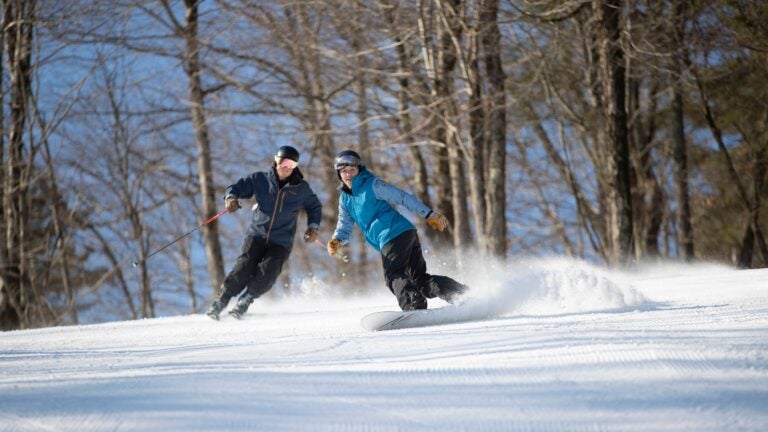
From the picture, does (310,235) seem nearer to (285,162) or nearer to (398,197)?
(285,162)

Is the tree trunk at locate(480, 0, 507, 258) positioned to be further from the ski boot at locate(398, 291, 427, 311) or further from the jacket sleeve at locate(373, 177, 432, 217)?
the ski boot at locate(398, 291, 427, 311)

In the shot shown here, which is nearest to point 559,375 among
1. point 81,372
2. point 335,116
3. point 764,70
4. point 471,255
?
point 81,372

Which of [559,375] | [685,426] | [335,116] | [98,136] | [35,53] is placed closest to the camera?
[685,426]

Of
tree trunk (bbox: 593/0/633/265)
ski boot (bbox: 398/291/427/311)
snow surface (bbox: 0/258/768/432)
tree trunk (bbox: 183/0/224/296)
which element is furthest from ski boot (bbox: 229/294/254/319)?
tree trunk (bbox: 183/0/224/296)

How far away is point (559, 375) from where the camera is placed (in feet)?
9.52

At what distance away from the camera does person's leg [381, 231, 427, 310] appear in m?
5.88

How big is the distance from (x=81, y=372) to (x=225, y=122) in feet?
40.3

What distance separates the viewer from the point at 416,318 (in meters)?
5.34

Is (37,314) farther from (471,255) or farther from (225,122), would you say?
(471,255)

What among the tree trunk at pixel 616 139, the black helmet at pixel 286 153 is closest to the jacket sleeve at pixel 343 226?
the black helmet at pixel 286 153

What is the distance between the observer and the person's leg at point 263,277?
25.0ft

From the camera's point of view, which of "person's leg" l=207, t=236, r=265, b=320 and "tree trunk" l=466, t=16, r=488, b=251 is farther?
"tree trunk" l=466, t=16, r=488, b=251

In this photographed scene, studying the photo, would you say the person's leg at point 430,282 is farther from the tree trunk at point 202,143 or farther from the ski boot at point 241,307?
the tree trunk at point 202,143

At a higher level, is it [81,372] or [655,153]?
[655,153]
